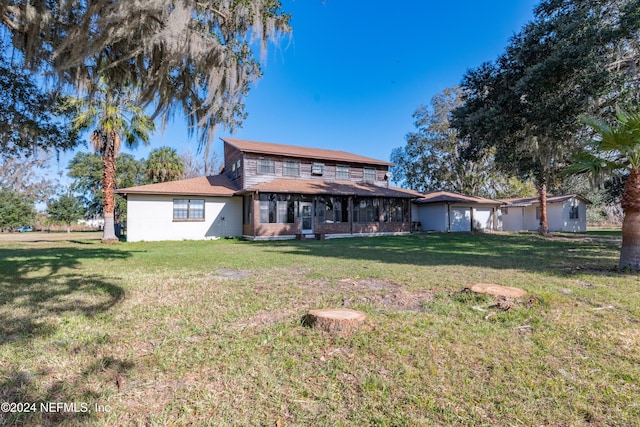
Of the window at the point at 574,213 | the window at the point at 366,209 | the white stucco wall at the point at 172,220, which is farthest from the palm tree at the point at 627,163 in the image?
the window at the point at 574,213

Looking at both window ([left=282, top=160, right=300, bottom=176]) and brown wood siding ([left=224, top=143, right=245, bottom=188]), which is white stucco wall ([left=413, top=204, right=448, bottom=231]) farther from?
brown wood siding ([left=224, top=143, right=245, bottom=188])

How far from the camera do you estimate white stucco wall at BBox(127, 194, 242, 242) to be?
16.5 m

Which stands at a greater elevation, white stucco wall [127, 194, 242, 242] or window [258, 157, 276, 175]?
window [258, 157, 276, 175]

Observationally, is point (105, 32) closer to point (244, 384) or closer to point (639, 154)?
point (244, 384)

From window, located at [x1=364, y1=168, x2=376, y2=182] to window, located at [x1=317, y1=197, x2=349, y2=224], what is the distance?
3.46m

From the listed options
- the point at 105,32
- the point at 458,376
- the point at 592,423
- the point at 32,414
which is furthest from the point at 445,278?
the point at 105,32

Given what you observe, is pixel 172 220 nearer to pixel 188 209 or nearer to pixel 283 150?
pixel 188 209

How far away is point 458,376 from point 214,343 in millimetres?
2332

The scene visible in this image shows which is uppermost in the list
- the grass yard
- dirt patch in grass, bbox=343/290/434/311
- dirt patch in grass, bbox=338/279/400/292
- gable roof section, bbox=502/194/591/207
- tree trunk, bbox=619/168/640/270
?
gable roof section, bbox=502/194/591/207

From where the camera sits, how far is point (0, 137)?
7328 millimetres

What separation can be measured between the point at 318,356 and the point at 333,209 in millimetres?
16723

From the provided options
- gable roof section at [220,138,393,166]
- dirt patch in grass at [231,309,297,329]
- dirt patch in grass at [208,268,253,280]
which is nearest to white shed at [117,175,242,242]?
gable roof section at [220,138,393,166]

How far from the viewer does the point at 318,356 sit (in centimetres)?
298

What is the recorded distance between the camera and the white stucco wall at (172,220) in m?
16.5
